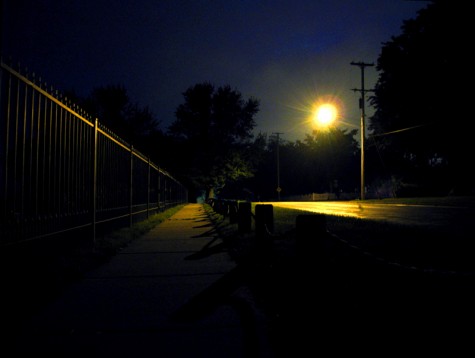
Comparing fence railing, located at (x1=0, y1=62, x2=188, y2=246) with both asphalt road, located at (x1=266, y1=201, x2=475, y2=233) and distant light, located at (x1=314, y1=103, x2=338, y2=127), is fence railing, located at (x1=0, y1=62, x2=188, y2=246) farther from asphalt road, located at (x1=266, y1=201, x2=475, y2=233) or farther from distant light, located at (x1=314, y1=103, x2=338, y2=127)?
distant light, located at (x1=314, y1=103, x2=338, y2=127)

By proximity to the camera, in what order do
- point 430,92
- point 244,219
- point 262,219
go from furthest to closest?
1. point 430,92
2. point 244,219
3. point 262,219

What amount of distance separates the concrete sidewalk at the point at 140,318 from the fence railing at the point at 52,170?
1.07 meters

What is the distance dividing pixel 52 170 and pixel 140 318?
3.18 m

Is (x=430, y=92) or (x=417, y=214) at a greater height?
(x=430, y=92)

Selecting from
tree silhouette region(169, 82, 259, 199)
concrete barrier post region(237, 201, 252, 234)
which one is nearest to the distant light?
concrete barrier post region(237, 201, 252, 234)

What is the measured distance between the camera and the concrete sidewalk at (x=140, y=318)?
2385mm

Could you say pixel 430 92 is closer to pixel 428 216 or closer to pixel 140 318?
pixel 428 216

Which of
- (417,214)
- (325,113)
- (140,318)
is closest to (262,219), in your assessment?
(140,318)

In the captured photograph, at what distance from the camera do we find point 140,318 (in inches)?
115

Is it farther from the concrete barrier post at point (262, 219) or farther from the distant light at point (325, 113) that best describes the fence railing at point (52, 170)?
the distant light at point (325, 113)

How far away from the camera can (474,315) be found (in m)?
2.90

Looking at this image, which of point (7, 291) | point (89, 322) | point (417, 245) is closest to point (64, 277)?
point (7, 291)

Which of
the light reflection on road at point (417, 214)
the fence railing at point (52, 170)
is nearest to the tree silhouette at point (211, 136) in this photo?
the light reflection on road at point (417, 214)

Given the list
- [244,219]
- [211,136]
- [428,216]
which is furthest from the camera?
[211,136]
